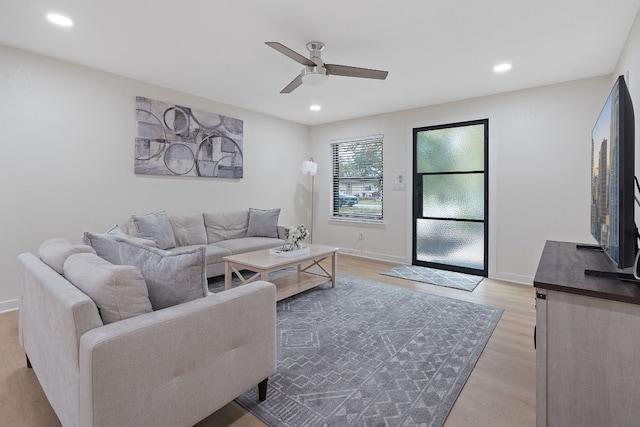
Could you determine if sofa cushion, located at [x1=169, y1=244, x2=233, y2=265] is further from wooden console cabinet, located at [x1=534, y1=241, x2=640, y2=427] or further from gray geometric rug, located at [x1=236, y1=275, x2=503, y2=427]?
wooden console cabinet, located at [x1=534, y1=241, x2=640, y2=427]

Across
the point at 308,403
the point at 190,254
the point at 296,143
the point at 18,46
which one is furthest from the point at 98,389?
the point at 296,143

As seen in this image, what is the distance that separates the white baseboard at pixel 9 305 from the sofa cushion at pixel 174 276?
261cm

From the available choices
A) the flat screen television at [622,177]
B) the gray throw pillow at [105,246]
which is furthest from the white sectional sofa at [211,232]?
the flat screen television at [622,177]

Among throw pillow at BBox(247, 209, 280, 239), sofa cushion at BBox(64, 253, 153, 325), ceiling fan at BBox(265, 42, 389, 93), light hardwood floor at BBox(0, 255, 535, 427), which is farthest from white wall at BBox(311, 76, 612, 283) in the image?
sofa cushion at BBox(64, 253, 153, 325)

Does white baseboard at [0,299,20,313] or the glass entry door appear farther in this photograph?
the glass entry door

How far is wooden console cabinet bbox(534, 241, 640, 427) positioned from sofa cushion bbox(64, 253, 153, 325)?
64.7 inches

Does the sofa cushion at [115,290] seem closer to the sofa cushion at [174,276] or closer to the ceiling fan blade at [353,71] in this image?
the sofa cushion at [174,276]

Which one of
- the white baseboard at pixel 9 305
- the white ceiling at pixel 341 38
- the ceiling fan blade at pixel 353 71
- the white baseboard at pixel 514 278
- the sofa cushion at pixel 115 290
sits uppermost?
the white ceiling at pixel 341 38

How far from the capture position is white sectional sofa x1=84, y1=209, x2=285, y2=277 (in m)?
3.52

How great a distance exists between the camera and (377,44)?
2764mm

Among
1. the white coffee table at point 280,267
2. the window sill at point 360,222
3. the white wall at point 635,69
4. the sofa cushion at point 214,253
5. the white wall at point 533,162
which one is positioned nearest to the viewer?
the white wall at point 635,69

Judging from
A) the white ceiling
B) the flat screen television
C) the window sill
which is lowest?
the window sill

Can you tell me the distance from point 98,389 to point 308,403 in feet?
3.38

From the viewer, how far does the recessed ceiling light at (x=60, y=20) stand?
235 centimetres
